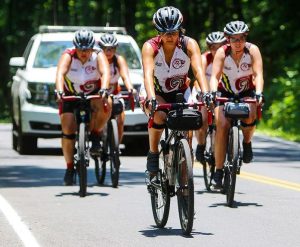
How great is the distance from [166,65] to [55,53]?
9.95m

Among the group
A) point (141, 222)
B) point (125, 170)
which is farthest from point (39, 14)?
point (141, 222)

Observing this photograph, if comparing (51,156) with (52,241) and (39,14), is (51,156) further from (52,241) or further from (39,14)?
(39,14)

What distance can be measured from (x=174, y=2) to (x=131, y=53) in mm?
22908

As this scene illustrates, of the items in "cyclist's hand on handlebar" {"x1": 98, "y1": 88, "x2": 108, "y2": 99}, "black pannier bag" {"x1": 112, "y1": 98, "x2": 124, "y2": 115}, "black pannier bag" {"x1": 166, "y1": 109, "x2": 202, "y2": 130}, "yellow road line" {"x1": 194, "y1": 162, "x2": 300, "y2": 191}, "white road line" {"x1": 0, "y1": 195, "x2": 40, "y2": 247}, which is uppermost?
"black pannier bag" {"x1": 166, "y1": 109, "x2": 202, "y2": 130}

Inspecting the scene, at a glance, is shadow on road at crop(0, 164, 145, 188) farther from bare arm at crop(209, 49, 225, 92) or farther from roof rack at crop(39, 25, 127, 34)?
roof rack at crop(39, 25, 127, 34)

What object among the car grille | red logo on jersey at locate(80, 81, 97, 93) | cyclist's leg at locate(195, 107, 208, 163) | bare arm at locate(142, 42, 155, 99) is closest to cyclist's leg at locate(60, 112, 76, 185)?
red logo on jersey at locate(80, 81, 97, 93)

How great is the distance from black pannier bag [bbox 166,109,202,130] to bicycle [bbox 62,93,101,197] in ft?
11.3

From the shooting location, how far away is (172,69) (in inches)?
433

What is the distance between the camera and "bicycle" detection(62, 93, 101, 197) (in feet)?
44.4

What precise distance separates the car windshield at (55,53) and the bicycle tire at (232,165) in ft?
25.8

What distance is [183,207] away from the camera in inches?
396

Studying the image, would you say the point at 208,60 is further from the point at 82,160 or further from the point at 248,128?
the point at 82,160

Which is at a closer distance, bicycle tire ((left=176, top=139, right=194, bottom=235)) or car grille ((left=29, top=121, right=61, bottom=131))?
bicycle tire ((left=176, top=139, right=194, bottom=235))

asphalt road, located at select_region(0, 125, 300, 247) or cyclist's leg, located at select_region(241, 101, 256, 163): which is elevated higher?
cyclist's leg, located at select_region(241, 101, 256, 163)
